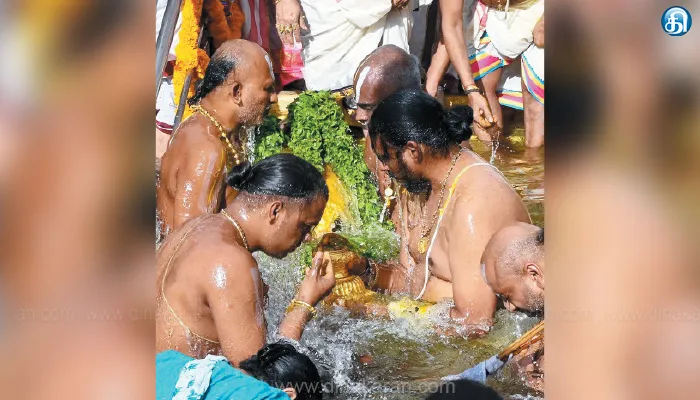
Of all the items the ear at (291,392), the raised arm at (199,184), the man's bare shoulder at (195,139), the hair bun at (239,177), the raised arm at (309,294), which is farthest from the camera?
the man's bare shoulder at (195,139)

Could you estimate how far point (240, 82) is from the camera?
484 cm

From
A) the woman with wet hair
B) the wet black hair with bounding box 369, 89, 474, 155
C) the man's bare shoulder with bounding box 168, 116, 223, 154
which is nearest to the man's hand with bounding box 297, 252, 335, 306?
the woman with wet hair

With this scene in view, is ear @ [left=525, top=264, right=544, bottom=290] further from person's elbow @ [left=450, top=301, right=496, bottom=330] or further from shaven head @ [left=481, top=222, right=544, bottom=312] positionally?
person's elbow @ [left=450, top=301, right=496, bottom=330]

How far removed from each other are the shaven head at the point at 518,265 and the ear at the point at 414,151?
2.30 feet

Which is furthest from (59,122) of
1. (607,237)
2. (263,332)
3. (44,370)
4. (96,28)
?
(263,332)

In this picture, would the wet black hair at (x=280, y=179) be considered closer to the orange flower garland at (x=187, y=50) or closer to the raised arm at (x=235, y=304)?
the raised arm at (x=235, y=304)

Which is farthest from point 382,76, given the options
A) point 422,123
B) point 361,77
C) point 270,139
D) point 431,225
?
point 431,225

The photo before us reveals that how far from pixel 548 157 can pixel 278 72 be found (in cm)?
548

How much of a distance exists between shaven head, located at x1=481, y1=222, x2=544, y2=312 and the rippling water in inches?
13.3

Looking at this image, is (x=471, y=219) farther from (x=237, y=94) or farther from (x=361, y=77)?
(x=361, y=77)

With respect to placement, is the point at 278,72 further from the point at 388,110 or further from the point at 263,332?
the point at 263,332

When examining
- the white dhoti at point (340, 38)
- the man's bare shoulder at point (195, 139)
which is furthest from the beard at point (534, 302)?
the white dhoti at point (340, 38)

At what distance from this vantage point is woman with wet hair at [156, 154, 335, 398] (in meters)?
3.16

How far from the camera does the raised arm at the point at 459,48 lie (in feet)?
19.1
